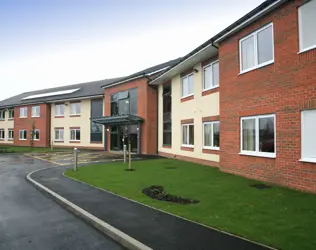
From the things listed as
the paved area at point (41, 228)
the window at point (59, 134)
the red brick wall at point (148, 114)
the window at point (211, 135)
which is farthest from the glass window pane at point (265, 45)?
the window at point (59, 134)

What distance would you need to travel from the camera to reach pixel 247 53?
409 inches

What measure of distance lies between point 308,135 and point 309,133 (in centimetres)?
6

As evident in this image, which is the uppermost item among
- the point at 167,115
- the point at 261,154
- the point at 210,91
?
the point at 210,91

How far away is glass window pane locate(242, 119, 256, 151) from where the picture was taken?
9.94m

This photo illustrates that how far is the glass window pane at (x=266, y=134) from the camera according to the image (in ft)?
29.9

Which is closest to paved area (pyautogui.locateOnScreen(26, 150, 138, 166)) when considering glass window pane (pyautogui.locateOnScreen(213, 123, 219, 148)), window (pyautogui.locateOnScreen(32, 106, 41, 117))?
glass window pane (pyautogui.locateOnScreen(213, 123, 219, 148))

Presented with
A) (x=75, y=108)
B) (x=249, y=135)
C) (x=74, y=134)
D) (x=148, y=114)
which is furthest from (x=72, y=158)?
(x=75, y=108)

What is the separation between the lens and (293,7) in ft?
26.8

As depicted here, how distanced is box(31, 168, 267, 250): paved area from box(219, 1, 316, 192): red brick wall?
4335 millimetres

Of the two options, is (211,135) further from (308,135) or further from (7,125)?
(7,125)

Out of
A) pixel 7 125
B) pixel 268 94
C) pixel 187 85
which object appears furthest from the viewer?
pixel 7 125

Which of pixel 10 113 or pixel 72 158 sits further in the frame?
pixel 10 113

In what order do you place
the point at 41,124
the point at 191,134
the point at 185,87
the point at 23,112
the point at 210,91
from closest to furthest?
1. the point at 210,91
2. the point at 191,134
3. the point at 185,87
4. the point at 41,124
5. the point at 23,112

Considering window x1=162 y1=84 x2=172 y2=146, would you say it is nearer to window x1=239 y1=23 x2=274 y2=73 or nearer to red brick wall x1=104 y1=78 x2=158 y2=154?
red brick wall x1=104 y1=78 x2=158 y2=154
